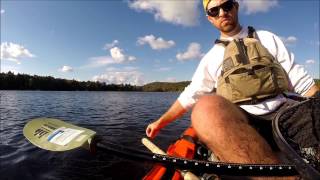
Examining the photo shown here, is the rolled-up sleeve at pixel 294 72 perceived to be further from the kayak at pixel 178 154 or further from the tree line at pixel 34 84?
the tree line at pixel 34 84

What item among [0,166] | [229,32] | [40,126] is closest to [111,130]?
[0,166]

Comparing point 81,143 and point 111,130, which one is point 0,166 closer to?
point 81,143

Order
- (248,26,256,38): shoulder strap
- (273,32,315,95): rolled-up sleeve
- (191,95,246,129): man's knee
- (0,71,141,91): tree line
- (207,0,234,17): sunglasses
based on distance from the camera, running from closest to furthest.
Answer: (191,95,246,129): man's knee → (273,32,315,95): rolled-up sleeve → (248,26,256,38): shoulder strap → (207,0,234,17): sunglasses → (0,71,141,91): tree line

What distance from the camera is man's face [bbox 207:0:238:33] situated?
157 inches

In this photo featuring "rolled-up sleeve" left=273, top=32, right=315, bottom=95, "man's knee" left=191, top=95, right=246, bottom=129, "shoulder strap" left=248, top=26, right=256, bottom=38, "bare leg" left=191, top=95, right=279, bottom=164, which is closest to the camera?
"bare leg" left=191, top=95, right=279, bottom=164

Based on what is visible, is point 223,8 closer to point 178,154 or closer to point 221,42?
point 221,42

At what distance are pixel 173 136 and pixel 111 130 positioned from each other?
9.02 ft

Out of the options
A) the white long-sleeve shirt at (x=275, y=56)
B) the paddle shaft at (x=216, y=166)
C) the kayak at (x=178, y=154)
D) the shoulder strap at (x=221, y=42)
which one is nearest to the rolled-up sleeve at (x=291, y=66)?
the white long-sleeve shirt at (x=275, y=56)

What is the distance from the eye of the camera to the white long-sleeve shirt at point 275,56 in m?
3.31

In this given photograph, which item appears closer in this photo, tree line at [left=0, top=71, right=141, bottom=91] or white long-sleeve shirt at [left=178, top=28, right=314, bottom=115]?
white long-sleeve shirt at [left=178, top=28, right=314, bottom=115]

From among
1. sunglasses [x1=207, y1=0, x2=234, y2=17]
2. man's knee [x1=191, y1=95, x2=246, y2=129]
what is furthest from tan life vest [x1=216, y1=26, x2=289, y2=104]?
sunglasses [x1=207, y1=0, x2=234, y2=17]

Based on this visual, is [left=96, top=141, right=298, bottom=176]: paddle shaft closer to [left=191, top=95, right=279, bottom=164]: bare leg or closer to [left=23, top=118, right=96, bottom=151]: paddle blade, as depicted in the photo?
[left=191, top=95, right=279, bottom=164]: bare leg

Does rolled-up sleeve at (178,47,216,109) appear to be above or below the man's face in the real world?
below

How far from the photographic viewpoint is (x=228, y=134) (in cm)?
256
